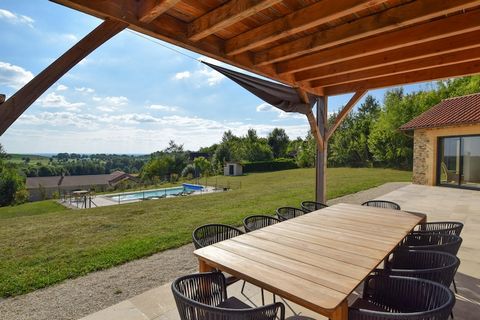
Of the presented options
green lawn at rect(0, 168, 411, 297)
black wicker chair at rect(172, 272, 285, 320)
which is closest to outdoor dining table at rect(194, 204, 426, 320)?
black wicker chair at rect(172, 272, 285, 320)

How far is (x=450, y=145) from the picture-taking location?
1118 centimetres

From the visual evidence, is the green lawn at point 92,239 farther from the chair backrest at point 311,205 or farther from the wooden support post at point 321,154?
the chair backrest at point 311,205

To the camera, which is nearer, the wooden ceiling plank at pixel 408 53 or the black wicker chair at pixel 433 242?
the black wicker chair at pixel 433 242

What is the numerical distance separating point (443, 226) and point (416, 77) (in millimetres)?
2339

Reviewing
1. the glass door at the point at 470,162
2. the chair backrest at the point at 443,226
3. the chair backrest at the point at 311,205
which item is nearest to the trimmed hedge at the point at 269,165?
the glass door at the point at 470,162

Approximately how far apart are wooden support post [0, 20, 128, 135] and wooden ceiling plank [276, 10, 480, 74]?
95.0 inches

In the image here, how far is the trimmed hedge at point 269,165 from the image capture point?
28.9 m

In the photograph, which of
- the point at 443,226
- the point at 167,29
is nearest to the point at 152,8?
the point at 167,29

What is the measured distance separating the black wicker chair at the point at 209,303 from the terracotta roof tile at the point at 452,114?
463 inches

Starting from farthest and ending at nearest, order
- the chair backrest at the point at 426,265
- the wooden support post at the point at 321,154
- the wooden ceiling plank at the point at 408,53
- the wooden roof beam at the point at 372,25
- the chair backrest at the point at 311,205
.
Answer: the wooden support post at the point at 321,154 < the chair backrest at the point at 311,205 < the wooden ceiling plank at the point at 408,53 < the wooden roof beam at the point at 372,25 < the chair backrest at the point at 426,265

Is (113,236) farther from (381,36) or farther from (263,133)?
(263,133)

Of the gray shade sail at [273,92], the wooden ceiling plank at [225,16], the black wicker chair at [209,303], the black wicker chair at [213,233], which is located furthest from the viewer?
the gray shade sail at [273,92]

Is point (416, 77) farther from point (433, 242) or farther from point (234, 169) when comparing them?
point (234, 169)

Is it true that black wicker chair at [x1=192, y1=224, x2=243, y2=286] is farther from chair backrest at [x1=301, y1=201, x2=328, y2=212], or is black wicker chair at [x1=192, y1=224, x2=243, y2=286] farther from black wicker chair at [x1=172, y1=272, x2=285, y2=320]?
chair backrest at [x1=301, y1=201, x2=328, y2=212]
